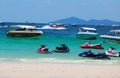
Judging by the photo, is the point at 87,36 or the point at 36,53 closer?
the point at 36,53

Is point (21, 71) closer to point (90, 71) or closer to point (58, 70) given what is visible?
point (58, 70)

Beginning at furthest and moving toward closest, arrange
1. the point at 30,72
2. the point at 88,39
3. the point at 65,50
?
1. the point at 88,39
2. the point at 65,50
3. the point at 30,72

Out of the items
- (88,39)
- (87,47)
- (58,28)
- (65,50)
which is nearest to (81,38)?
(88,39)

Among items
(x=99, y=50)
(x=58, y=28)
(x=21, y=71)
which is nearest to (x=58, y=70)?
(x=21, y=71)

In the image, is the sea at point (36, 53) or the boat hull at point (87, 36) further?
the boat hull at point (87, 36)

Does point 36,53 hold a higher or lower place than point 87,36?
higher

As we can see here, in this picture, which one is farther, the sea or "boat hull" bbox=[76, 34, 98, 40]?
"boat hull" bbox=[76, 34, 98, 40]

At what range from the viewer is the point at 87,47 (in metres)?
41.0

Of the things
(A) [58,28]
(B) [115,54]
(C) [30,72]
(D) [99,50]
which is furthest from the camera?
(A) [58,28]

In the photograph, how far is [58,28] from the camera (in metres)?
116

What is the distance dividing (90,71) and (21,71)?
11.2 ft

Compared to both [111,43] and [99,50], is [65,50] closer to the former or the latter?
[99,50]

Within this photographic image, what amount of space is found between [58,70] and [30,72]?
1793 millimetres

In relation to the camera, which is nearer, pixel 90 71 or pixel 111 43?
pixel 90 71
